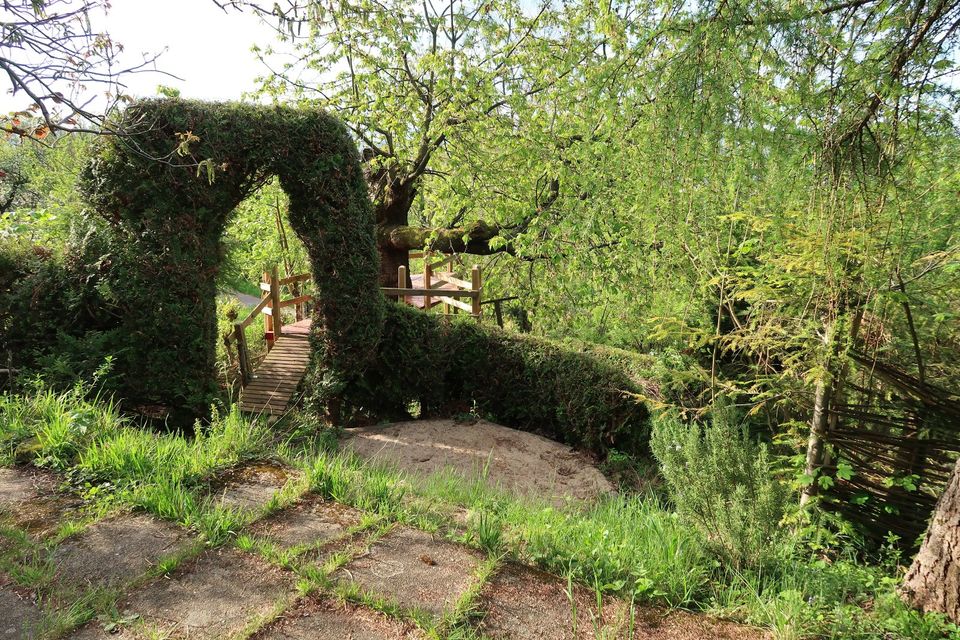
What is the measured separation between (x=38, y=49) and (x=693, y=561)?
4.05 meters

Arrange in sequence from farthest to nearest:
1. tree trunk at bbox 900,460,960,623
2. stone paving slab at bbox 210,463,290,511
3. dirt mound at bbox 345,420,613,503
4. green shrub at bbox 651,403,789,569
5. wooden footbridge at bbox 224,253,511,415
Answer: wooden footbridge at bbox 224,253,511,415
dirt mound at bbox 345,420,613,503
stone paving slab at bbox 210,463,290,511
green shrub at bbox 651,403,789,569
tree trunk at bbox 900,460,960,623

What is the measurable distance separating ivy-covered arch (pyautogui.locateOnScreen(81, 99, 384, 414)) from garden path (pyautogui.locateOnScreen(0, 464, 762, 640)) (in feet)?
11.1

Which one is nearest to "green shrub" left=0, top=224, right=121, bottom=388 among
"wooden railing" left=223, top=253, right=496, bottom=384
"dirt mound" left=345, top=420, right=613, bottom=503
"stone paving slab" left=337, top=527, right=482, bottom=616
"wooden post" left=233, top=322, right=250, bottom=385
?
"wooden post" left=233, top=322, right=250, bottom=385

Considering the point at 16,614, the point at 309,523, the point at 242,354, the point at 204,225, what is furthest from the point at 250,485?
the point at 242,354

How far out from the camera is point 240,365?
8.99 m

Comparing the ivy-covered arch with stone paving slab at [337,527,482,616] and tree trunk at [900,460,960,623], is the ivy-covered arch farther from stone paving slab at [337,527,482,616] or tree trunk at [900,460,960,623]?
tree trunk at [900,460,960,623]

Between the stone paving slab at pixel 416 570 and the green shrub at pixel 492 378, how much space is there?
4459 millimetres

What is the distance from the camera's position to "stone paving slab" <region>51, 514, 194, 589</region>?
2465 millimetres

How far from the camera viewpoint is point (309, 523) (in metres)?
3.05

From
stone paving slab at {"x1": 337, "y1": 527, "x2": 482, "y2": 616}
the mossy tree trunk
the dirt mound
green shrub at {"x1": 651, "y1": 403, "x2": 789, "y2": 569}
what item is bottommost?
the dirt mound

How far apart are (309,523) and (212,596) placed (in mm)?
701

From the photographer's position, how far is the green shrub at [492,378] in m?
7.11

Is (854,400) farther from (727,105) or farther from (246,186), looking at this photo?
(246,186)

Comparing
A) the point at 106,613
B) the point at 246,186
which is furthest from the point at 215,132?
the point at 106,613
